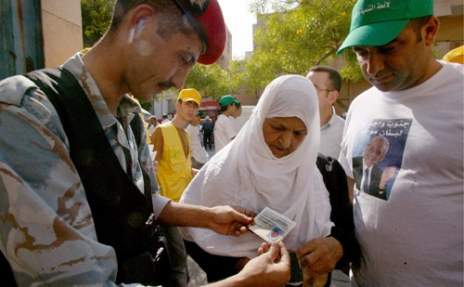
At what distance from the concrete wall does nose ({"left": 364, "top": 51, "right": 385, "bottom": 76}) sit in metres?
2.38

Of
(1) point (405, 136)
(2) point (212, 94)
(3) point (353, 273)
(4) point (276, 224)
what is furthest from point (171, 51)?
(2) point (212, 94)

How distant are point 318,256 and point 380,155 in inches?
21.8

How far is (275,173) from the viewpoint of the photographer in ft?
6.43

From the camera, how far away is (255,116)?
2139 millimetres

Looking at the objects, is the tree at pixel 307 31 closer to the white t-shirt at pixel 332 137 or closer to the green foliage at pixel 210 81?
the white t-shirt at pixel 332 137

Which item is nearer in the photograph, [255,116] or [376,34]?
[376,34]

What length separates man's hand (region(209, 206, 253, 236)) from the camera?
174cm

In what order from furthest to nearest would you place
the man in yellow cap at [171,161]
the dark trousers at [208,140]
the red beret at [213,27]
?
1. the dark trousers at [208,140]
2. the man in yellow cap at [171,161]
3. the red beret at [213,27]

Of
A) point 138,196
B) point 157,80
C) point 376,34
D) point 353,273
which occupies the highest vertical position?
point 376,34

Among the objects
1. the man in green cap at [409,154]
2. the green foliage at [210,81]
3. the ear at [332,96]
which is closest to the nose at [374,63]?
the man in green cap at [409,154]

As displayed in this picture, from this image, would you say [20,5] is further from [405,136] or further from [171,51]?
[405,136]

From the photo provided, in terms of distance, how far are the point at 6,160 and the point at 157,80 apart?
56 cm

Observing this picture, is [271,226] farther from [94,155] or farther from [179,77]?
[94,155]

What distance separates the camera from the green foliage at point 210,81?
3191 cm
